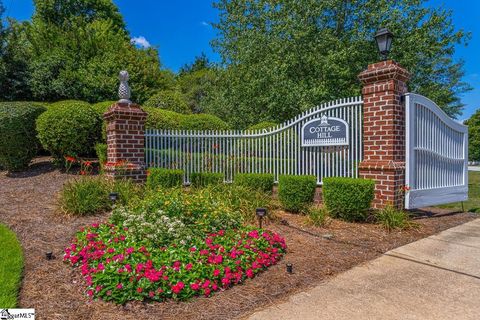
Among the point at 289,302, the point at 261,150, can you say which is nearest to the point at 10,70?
the point at 261,150

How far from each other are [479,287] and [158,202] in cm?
364

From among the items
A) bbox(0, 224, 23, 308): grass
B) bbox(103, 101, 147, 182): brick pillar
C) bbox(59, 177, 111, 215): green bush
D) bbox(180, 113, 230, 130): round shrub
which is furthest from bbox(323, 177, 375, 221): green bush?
bbox(180, 113, 230, 130): round shrub

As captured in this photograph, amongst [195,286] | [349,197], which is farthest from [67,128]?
[195,286]

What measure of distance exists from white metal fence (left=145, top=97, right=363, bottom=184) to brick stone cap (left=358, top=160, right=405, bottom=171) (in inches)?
19.0

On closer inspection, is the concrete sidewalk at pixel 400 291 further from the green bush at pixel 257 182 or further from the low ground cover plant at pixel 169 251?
the green bush at pixel 257 182

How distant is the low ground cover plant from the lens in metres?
2.91

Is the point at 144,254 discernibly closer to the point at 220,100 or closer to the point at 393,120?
the point at 393,120

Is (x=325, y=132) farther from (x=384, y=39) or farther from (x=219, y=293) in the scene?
(x=219, y=293)

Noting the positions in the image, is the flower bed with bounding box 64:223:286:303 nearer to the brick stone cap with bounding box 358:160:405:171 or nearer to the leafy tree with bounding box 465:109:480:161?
the brick stone cap with bounding box 358:160:405:171

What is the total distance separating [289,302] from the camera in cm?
287

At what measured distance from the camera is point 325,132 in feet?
22.3

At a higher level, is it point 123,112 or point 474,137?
point 474,137

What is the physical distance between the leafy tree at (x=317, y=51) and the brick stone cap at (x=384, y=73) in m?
7.18

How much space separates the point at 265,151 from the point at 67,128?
4.73 meters
